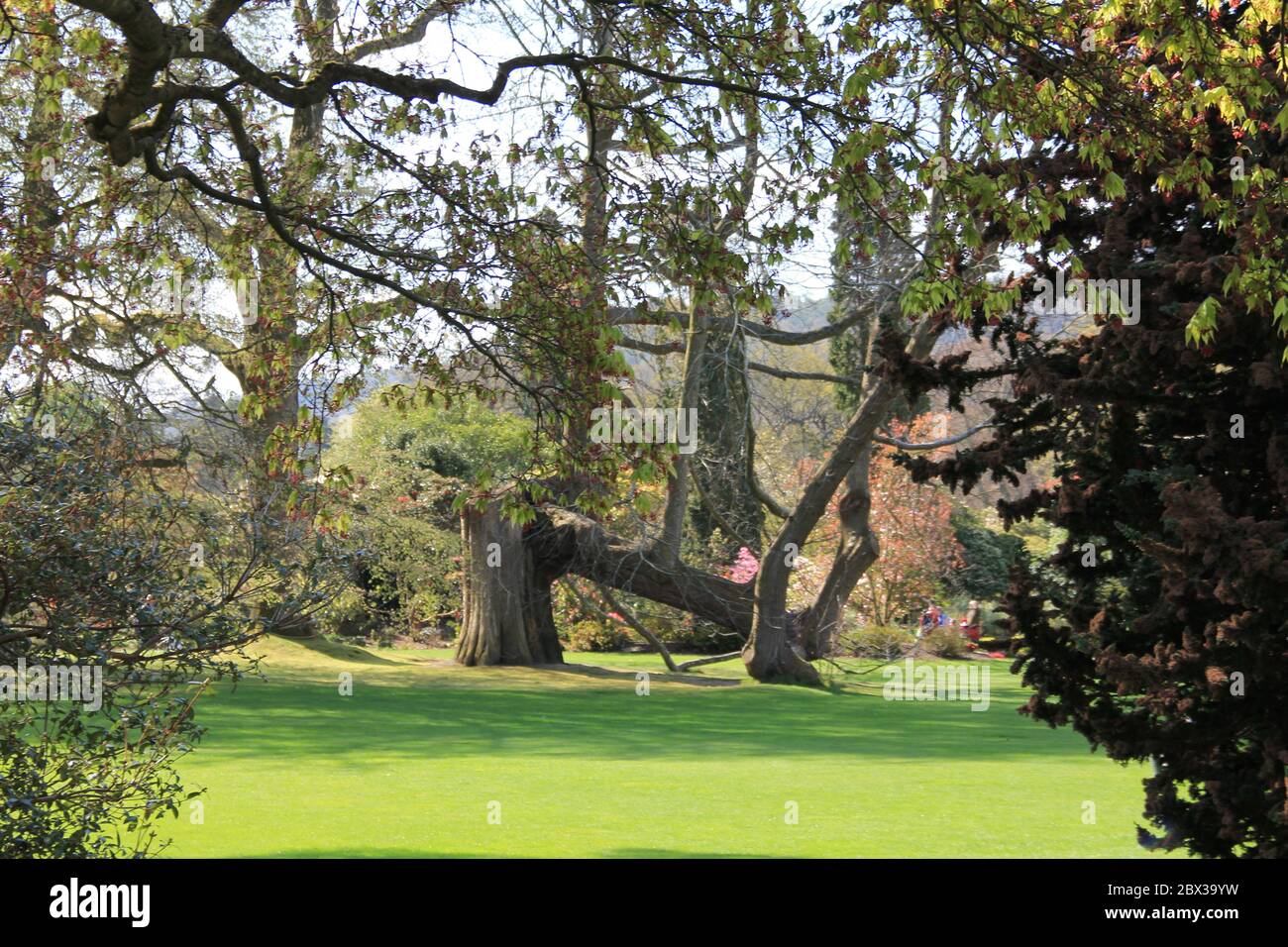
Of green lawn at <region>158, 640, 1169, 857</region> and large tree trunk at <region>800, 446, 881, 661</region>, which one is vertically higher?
large tree trunk at <region>800, 446, 881, 661</region>

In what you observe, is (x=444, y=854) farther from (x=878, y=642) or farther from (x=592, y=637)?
(x=592, y=637)

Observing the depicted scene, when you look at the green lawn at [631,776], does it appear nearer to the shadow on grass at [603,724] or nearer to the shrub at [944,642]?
the shadow on grass at [603,724]

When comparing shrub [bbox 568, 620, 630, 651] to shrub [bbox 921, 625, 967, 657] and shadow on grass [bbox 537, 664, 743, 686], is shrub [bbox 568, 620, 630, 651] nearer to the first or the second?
shadow on grass [bbox 537, 664, 743, 686]

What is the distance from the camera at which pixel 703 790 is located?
38.2ft

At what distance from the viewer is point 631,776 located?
1246 cm

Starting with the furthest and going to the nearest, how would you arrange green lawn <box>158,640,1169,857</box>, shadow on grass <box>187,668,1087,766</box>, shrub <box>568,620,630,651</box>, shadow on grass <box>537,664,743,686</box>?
shrub <box>568,620,630,651</box> < shadow on grass <box>537,664,743,686</box> < shadow on grass <box>187,668,1087,766</box> < green lawn <box>158,640,1169,857</box>

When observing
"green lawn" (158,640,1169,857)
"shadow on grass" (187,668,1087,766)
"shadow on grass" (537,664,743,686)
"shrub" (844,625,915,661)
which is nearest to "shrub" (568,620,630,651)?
"shrub" (844,625,915,661)

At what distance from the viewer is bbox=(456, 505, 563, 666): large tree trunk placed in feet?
79.2

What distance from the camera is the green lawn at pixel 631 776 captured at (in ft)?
30.5

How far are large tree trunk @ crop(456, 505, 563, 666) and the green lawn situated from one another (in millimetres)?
2911

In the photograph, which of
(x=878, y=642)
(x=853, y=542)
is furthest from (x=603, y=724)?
(x=878, y=642)

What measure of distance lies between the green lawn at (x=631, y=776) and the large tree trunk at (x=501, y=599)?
2.91 meters
